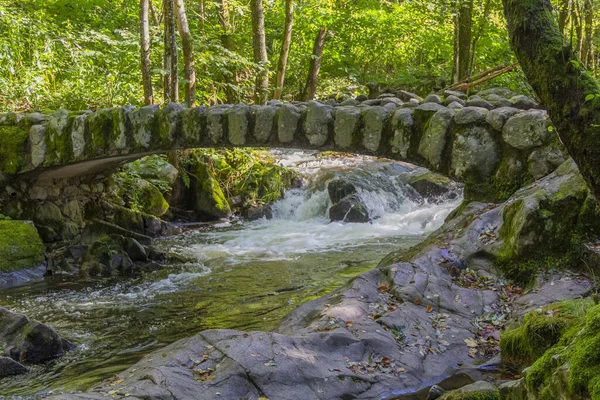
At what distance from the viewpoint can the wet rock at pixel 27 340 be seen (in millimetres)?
4914

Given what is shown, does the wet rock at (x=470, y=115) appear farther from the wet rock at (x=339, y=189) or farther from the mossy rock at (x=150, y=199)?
the mossy rock at (x=150, y=199)

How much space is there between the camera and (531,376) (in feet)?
8.39

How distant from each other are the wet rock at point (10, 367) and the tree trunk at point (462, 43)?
9984 millimetres

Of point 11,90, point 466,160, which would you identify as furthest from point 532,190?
point 11,90

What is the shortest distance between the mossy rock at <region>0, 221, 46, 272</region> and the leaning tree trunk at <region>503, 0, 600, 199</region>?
24.5 feet

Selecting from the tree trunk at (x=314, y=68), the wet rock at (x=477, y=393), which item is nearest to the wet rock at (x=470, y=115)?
the wet rock at (x=477, y=393)

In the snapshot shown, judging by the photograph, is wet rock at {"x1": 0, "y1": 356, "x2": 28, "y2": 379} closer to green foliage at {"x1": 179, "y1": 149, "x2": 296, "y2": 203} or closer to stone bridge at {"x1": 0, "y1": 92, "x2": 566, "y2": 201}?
stone bridge at {"x1": 0, "y1": 92, "x2": 566, "y2": 201}

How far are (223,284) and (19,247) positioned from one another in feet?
10.3

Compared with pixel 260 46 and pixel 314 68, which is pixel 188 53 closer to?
pixel 260 46

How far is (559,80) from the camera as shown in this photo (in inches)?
112

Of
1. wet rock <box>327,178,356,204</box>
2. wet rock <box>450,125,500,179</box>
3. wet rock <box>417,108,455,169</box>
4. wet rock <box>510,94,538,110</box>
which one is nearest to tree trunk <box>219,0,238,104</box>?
wet rock <box>327,178,356,204</box>

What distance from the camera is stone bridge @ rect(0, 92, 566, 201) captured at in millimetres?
5867

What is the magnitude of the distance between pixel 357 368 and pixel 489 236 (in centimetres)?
209

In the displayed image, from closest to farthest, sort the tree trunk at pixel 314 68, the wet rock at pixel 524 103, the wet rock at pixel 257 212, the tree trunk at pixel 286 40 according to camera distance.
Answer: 1. the wet rock at pixel 524 103
2. the wet rock at pixel 257 212
3. the tree trunk at pixel 286 40
4. the tree trunk at pixel 314 68
